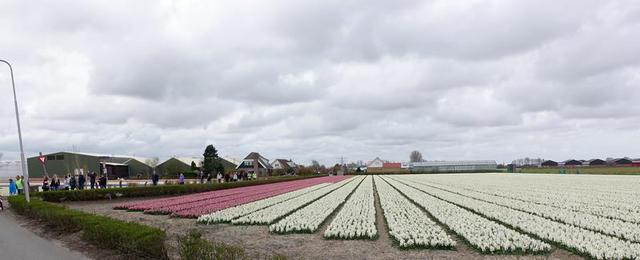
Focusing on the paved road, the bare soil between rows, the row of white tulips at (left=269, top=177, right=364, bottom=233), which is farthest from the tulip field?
the paved road

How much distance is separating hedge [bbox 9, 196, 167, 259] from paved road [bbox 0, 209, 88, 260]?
67cm

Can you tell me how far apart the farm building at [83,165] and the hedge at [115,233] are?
70.3 m

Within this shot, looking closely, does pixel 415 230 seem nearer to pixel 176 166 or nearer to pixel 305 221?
pixel 305 221

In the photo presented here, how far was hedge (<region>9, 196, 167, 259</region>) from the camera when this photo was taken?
9.18m

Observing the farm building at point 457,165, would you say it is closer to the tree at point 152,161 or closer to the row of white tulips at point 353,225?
the tree at point 152,161

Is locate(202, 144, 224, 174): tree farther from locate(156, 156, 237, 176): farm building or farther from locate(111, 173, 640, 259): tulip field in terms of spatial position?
locate(111, 173, 640, 259): tulip field

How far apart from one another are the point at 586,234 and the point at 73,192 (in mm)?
27561

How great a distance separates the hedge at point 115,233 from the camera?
9.18 m

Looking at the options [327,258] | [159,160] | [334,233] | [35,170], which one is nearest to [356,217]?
[334,233]

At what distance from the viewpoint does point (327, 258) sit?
31.2 feet

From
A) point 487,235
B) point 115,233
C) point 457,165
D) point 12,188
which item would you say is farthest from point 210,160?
point 487,235

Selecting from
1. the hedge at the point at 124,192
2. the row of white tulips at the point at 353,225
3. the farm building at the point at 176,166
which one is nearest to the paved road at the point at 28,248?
the row of white tulips at the point at 353,225

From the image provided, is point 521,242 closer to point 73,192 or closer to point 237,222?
point 237,222

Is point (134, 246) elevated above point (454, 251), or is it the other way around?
point (134, 246)
